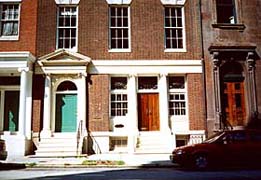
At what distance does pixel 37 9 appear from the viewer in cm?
1895

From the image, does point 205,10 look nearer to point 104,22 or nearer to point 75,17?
point 104,22

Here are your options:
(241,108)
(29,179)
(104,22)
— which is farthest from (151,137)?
(29,179)

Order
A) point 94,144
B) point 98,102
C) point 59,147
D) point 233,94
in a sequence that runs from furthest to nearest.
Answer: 1. point 233,94
2. point 98,102
3. point 94,144
4. point 59,147

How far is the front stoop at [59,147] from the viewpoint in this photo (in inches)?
659

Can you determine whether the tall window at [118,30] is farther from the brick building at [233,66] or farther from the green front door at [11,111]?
the green front door at [11,111]

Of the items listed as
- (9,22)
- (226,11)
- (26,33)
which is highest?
(226,11)

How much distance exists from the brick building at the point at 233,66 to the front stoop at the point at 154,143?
251 cm

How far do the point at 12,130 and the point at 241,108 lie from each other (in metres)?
12.5

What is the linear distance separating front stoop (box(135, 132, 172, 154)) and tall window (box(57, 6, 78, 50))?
20.5ft

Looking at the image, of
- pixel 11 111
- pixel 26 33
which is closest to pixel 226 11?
pixel 26 33

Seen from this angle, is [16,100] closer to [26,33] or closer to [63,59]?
[63,59]

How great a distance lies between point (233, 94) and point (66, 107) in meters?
9.19

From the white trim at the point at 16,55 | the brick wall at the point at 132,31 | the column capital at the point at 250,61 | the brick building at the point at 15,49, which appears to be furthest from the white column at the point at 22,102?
the column capital at the point at 250,61

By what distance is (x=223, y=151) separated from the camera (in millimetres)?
13016
